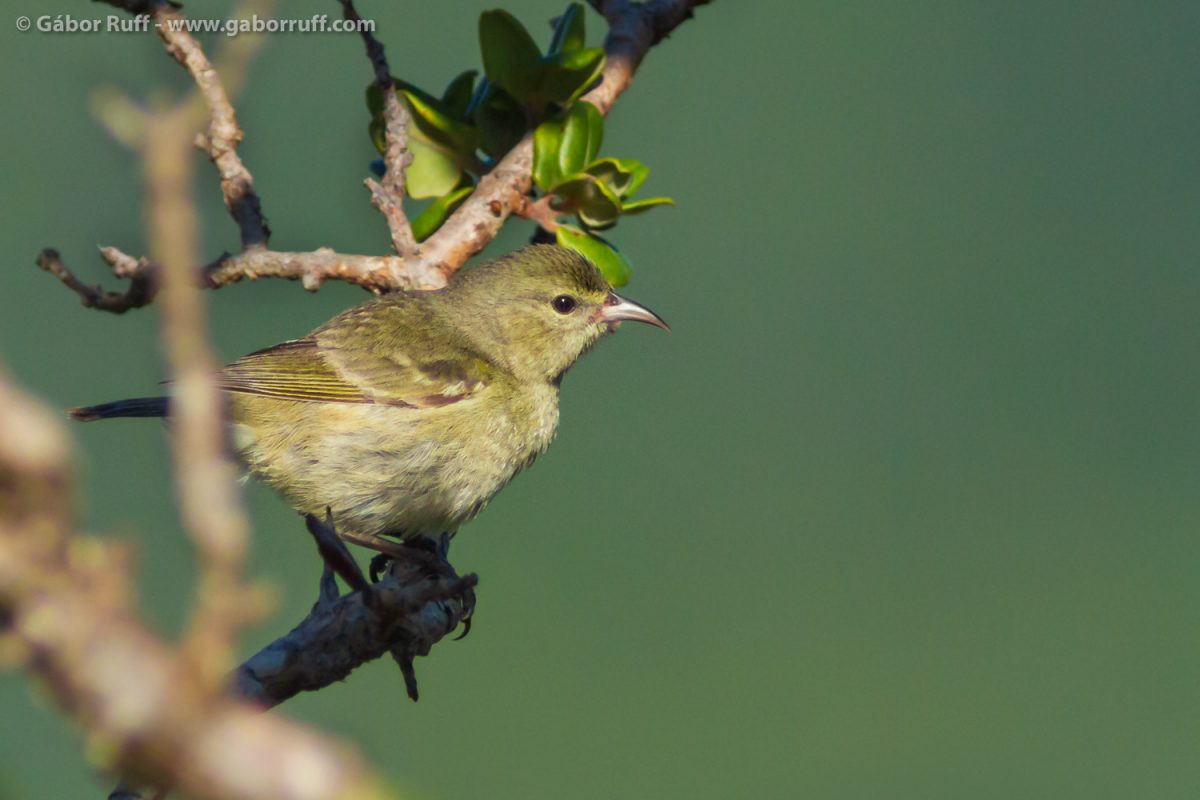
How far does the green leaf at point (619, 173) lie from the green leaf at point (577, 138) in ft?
0.18

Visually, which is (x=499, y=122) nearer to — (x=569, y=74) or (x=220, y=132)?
(x=569, y=74)

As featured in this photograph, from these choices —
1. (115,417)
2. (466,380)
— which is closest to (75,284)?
(115,417)

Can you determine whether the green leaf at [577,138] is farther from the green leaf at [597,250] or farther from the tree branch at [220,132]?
the tree branch at [220,132]

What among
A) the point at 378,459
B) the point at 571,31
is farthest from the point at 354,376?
the point at 571,31

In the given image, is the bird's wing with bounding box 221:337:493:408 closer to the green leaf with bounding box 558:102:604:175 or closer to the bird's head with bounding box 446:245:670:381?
the bird's head with bounding box 446:245:670:381

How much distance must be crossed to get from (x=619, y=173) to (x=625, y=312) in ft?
3.14

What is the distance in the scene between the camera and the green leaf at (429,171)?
3.87 metres

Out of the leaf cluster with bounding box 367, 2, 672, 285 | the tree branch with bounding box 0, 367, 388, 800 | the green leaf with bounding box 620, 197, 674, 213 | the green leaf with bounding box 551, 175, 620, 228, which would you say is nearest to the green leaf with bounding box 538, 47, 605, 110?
the leaf cluster with bounding box 367, 2, 672, 285

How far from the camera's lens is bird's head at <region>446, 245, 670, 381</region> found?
173 inches

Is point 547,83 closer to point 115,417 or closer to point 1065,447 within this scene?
point 115,417

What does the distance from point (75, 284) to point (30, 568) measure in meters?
3.14

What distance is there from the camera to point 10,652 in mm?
595

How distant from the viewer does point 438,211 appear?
3932mm

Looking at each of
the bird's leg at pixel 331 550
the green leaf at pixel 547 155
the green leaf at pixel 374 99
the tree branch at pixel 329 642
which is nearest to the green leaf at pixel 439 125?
the green leaf at pixel 374 99
